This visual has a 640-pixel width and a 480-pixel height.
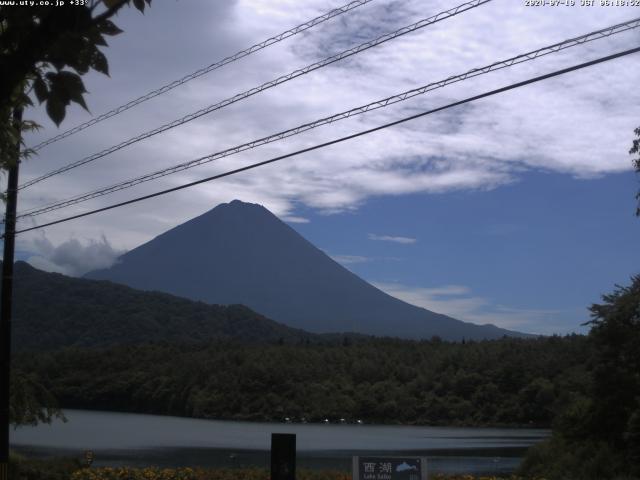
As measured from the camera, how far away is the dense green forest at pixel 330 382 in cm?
6894

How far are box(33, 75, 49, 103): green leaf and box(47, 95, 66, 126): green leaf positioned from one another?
26 mm

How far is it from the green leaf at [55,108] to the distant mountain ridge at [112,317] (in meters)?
108

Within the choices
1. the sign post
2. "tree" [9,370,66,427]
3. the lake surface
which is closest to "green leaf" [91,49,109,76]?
the sign post

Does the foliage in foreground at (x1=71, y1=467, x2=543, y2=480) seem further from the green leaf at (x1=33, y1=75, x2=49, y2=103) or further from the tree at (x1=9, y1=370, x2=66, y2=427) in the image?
the green leaf at (x1=33, y1=75, x2=49, y2=103)

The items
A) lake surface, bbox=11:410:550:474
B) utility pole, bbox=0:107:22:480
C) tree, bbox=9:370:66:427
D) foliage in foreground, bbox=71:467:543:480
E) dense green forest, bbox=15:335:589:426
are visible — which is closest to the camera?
utility pole, bbox=0:107:22:480

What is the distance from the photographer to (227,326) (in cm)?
15200

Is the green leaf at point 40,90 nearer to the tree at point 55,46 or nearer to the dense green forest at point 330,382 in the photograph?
the tree at point 55,46

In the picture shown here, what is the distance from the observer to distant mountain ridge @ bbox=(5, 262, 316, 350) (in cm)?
11831

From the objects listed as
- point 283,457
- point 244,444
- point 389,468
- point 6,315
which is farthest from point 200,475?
point 244,444

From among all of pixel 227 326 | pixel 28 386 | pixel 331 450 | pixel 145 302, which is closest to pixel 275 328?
pixel 227 326

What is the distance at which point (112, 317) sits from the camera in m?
136

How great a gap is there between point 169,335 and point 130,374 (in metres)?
51.5

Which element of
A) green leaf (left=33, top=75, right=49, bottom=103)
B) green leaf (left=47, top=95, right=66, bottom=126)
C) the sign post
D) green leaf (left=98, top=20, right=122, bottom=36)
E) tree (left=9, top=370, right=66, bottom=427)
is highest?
green leaf (left=98, top=20, right=122, bottom=36)

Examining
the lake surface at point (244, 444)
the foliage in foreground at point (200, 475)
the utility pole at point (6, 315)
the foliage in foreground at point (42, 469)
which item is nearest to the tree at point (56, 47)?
the utility pole at point (6, 315)
